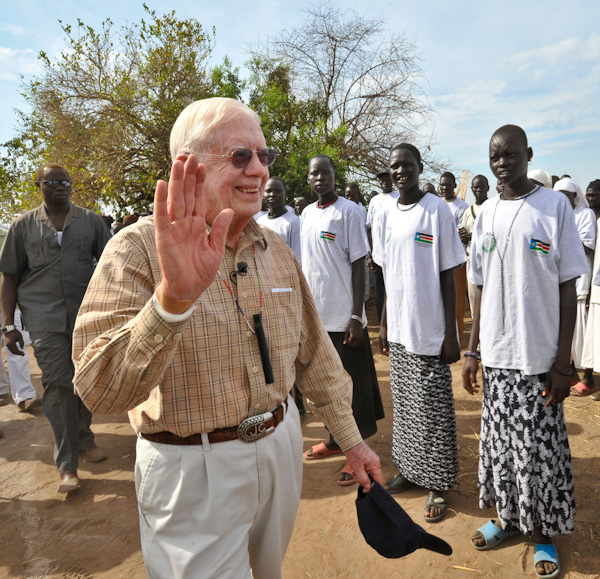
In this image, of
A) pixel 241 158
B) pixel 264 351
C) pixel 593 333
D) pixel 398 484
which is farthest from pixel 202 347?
pixel 593 333

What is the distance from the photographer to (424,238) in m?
3.13

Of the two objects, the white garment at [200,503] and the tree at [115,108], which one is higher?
the tree at [115,108]

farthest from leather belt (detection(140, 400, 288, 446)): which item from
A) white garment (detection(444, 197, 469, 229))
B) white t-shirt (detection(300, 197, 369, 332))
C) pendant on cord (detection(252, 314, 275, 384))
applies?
white garment (detection(444, 197, 469, 229))

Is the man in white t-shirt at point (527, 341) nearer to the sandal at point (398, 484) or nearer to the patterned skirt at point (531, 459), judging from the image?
the patterned skirt at point (531, 459)

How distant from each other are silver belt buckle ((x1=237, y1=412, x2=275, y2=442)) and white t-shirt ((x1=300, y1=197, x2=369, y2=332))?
2525 mm

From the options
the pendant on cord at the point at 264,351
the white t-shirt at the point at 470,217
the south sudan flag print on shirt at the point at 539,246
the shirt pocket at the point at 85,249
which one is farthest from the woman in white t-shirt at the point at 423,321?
the white t-shirt at the point at 470,217

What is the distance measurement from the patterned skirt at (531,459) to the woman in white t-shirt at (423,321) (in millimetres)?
471

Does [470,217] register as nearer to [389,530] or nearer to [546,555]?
[546,555]

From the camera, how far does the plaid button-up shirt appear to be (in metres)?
1.13

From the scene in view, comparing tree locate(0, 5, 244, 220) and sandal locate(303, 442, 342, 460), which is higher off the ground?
tree locate(0, 5, 244, 220)

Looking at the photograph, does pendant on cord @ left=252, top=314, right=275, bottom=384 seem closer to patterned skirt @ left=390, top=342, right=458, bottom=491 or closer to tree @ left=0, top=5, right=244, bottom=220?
patterned skirt @ left=390, top=342, right=458, bottom=491

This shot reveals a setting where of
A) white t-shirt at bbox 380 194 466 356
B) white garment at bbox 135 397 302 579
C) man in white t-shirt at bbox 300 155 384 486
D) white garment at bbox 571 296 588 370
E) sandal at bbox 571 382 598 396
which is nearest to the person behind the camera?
white garment at bbox 135 397 302 579

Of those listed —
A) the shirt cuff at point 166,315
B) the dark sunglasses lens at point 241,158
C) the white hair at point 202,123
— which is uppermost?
the white hair at point 202,123

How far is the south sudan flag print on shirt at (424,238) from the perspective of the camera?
10.2ft
